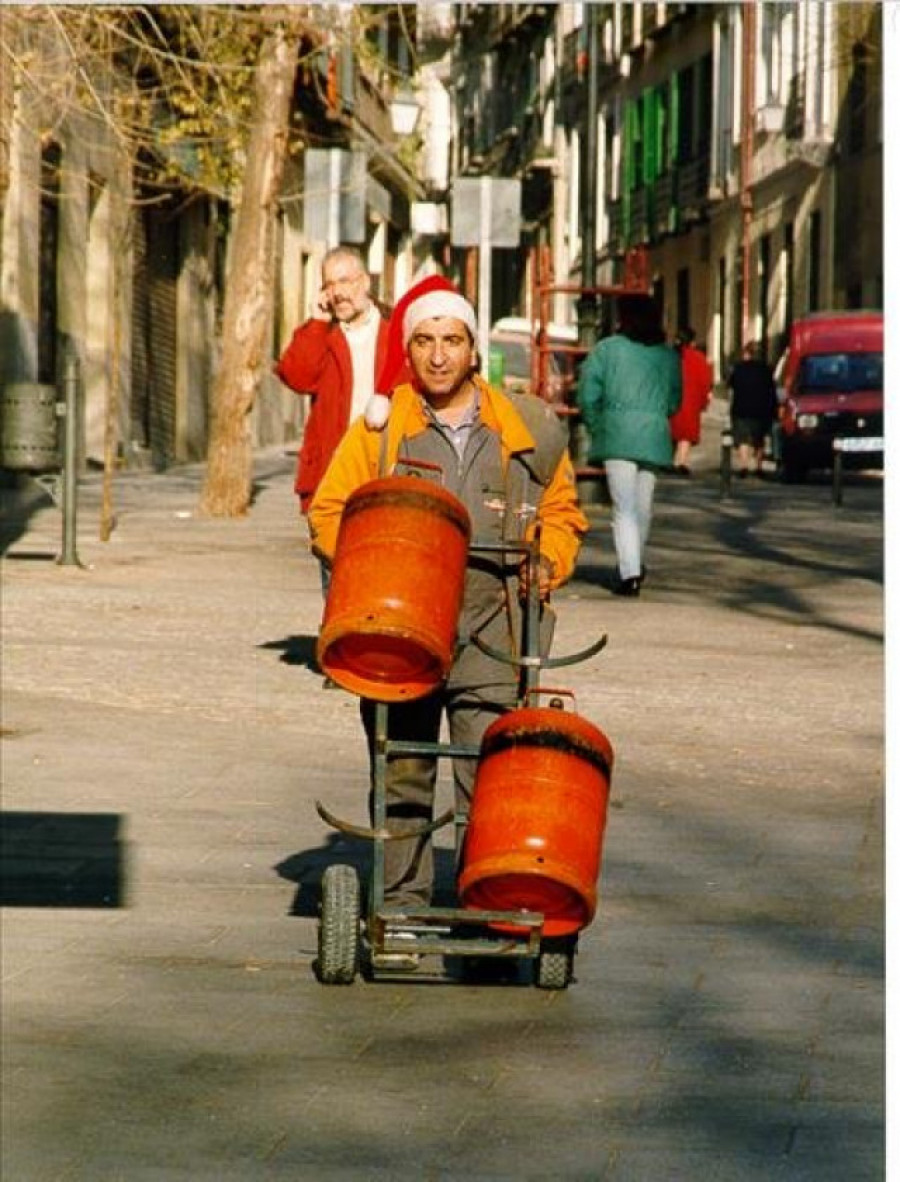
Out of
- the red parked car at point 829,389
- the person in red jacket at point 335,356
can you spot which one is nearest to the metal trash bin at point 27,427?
the person in red jacket at point 335,356

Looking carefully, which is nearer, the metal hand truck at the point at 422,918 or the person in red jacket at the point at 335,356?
the metal hand truck at the point at 422,918

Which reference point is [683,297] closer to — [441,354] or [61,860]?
[61,860]

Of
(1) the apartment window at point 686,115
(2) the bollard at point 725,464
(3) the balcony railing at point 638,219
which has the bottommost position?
(2) the bollard at point 725,464

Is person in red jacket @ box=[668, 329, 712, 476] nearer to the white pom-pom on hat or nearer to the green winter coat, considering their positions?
the green winter coat

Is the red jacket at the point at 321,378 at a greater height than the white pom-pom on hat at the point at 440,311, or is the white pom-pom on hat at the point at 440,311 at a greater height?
the white pom-pom on hat at the point at 440,311

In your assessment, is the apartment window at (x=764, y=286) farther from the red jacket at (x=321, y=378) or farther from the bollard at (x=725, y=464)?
the red jacket at (x=321, y=378)

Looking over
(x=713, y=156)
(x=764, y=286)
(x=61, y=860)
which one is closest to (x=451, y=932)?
(x=61, y=860)

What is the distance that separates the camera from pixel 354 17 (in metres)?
17.0

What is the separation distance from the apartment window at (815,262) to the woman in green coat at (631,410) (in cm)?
3514

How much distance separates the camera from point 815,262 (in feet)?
174

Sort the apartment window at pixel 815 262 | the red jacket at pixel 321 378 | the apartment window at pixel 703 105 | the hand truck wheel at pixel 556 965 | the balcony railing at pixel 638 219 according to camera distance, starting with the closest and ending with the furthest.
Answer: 1. the hand truck wheel at pixel 556 965
2. the red jacket at pixel 321 378
3. the apartment window at pixel 815 262
4. the apartment window at pixel 703 105
5. the balcony railing at pixel 638 219

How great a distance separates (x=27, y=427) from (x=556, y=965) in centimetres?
1350

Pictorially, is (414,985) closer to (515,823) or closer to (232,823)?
(515,823)

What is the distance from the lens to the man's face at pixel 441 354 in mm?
6348
